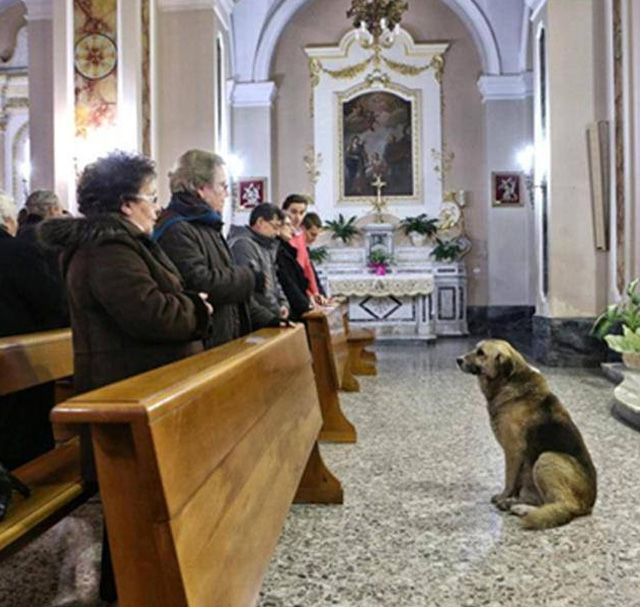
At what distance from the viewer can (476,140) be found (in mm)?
11891

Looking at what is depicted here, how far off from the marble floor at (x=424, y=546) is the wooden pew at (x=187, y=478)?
0.56 meters

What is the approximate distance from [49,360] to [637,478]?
276 centimetres

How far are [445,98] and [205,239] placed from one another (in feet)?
33.0

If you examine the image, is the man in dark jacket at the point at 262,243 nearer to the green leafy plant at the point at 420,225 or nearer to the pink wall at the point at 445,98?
the green leafy plant at the point at 420,225

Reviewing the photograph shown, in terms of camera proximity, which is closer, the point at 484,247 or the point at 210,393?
the point at 210,393

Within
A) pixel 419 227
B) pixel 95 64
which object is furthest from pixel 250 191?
pixel 95 64

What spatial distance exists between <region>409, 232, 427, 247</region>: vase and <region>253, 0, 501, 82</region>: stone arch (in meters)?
2.91

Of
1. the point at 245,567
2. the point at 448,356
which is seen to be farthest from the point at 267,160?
the point at 245,567

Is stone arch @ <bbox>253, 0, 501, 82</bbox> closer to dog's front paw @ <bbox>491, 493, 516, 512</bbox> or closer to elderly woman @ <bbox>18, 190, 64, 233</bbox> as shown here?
elderly woman @ <bbox>18, 190, 64, 233</bbox>

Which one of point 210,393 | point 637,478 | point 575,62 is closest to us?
point 210,393

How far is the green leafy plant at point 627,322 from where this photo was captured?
220 inches

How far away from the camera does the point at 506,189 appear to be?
37.8 feet

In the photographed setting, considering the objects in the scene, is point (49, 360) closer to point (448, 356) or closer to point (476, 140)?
point (448, 356)

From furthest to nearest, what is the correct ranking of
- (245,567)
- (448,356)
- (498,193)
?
(498,193)
(448,356)
(245,567)
